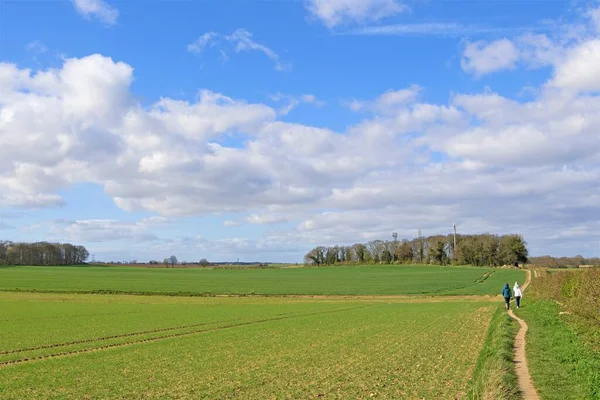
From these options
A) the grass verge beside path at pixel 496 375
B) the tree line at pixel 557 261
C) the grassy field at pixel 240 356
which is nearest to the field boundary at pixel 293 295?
the grassy field at pixel 240 356

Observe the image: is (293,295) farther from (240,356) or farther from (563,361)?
(563,361)

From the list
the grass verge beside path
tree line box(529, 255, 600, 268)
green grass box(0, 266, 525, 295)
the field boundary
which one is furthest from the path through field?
tree line box(529, 255, 600, 268)

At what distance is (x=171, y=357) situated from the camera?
2320 centimetres

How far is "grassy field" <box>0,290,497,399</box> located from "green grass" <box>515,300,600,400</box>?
2.31m

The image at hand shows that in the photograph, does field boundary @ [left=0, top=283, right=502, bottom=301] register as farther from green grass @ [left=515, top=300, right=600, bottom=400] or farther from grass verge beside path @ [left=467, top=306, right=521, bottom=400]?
grass verge beside path @ [left=467, top=306, right=521, bottom=400]

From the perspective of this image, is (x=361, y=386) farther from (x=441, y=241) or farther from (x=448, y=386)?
(x=441, y=241)

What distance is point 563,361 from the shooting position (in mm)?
18031

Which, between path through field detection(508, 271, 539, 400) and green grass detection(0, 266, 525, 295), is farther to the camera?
green grass detection(0, 266, 525, 295)

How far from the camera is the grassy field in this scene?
1650 cm

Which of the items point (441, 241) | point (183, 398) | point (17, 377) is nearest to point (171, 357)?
point (17, 377)

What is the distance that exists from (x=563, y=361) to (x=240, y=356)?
12.7m

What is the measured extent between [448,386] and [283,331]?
17268 millimetres

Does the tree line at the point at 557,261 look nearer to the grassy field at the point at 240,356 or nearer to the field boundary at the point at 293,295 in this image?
the field boundary at the point at 293,295

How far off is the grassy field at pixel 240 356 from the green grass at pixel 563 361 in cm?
231
